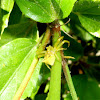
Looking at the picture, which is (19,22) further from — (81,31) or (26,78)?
(81,31)

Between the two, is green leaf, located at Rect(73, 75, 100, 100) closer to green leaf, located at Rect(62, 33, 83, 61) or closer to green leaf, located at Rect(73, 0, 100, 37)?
green leaf, located at Rect(62, 33, 83, 61)

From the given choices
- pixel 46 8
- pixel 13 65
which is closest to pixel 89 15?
pixel 46 8

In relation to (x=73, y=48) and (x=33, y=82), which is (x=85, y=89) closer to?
(x=73, y=48)

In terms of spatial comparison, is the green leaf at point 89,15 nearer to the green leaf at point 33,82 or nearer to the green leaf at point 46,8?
the green leaf at point 46,8

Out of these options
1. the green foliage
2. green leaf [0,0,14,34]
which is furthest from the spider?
green leaf [0,0,14,34]

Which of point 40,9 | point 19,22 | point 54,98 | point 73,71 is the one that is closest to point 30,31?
point 19,22

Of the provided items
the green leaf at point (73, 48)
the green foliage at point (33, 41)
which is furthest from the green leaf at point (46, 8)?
the green leaf at point (73, 48)
